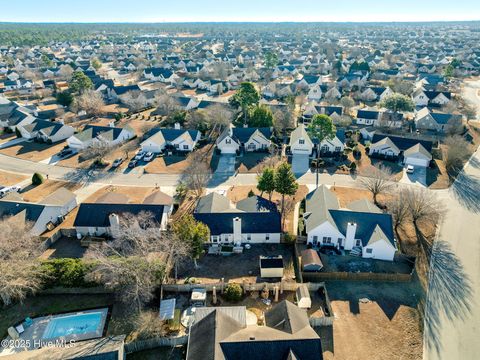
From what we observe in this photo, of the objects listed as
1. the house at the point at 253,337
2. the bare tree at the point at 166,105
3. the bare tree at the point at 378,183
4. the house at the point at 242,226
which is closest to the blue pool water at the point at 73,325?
the house at the point at 253,337

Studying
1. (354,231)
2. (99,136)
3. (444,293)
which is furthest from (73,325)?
(99,136)

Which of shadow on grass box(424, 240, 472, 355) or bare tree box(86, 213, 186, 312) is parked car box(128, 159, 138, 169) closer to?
bare tree box(86, 213, 186, 312)

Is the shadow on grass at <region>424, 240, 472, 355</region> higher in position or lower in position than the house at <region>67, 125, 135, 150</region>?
lower

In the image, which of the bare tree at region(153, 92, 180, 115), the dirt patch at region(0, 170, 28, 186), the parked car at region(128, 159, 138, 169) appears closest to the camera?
the dirt patch at region(0, 170, 28, 186)

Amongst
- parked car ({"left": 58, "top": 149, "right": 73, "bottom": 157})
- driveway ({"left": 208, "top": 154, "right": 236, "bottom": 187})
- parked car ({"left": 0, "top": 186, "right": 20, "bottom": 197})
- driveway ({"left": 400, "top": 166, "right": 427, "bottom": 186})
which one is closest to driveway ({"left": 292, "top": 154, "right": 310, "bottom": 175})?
driveway ({"left": 208, "top": 154, "right": 236, "bottom": 187})

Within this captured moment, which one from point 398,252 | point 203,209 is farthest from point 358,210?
point 203,209

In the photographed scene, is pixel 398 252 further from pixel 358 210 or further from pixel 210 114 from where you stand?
pixel 210 114
